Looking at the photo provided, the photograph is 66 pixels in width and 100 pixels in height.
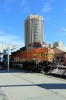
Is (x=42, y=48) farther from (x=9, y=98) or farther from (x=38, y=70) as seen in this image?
(x=9, y=98)

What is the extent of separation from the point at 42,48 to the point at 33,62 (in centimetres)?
193

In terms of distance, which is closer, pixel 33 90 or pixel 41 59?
pixel 33 90

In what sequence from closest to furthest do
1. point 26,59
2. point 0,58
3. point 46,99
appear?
point 46,99 → point 26,59 → point 0,58

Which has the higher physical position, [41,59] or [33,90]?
[41,59]

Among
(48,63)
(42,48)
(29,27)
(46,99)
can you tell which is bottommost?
(46,99)

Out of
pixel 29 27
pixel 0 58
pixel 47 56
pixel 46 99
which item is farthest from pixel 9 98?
pixel 29 27

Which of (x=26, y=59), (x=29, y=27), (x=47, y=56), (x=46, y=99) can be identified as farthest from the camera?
(x=29, y=27)

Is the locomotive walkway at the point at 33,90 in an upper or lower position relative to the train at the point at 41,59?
lower

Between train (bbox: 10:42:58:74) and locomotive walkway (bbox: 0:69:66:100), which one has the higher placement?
train (bbox: 10:42:58:74)

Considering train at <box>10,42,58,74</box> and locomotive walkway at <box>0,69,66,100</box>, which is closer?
locomotive walkway at <box>0,69,66,100</box>

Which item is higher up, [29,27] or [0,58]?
[29,27]

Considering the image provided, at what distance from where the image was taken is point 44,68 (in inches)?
908

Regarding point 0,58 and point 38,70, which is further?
point 0,58

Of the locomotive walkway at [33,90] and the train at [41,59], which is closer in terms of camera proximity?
the locomotive walkway at [33,90]
